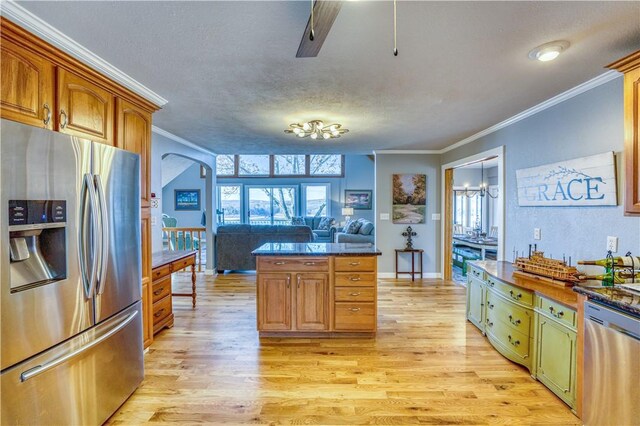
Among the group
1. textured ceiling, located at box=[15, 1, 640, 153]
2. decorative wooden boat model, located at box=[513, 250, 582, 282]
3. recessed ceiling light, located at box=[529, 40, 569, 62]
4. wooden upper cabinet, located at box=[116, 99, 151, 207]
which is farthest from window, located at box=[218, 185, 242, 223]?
recessed ceiling light, located at box=[529, 40, 569, 62]

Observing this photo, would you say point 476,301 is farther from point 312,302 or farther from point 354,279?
point 312,302

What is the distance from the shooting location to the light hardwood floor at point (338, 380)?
1.94 m

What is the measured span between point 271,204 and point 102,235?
9131 millimetres

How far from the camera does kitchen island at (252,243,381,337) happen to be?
9.82 feet

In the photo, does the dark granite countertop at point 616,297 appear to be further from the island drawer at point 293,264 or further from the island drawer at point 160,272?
the island drawer at point 160,272

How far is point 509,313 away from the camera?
8.36 ft

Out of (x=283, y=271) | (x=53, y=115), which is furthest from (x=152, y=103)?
(x=283, y=271)

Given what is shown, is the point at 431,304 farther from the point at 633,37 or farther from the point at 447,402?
the point at 633,37

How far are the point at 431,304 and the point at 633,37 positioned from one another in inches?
130

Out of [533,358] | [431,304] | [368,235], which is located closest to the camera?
[533,358]

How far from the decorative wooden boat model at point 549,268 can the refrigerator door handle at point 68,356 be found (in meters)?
3.30

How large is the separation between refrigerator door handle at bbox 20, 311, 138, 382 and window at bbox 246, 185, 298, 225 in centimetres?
877

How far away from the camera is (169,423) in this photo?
187cm

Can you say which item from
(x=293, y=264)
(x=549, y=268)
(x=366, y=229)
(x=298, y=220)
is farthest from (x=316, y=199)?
(x=549, y=268)
